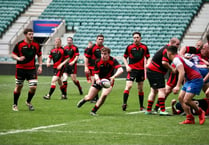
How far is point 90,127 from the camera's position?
10430mm

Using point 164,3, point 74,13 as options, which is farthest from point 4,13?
point 164,3

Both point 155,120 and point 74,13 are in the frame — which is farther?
point 74,13

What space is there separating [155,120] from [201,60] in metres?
2.29

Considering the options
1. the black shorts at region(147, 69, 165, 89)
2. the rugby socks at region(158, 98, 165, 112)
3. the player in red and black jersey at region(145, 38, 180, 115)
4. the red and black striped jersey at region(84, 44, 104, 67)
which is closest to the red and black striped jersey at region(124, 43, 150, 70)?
the player in red and black jersey at region(145, 38, 180, 115)

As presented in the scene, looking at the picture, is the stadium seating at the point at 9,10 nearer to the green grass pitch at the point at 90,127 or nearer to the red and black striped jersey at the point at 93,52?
the red and black striped jersey at the point at 93,52

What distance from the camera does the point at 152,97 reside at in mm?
13219

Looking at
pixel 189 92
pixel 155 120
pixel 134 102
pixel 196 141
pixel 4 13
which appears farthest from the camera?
pixel 4 13

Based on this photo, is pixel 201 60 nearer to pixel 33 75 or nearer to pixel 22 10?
pixel 33 75

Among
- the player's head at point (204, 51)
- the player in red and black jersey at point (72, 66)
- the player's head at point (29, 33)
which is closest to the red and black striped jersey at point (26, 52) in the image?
the player's head at point (29, 33)

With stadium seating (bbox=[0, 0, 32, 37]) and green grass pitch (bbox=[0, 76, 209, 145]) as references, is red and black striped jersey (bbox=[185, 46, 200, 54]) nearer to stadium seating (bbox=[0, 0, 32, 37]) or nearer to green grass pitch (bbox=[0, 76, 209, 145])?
green grass pitch (bbox=[0, 76, 209, 145])

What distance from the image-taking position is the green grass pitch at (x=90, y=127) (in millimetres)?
8938

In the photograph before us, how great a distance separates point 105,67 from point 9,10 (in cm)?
2906

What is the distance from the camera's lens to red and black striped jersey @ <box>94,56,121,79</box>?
12.8 metres

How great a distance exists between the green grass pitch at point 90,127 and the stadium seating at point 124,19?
66.9 feet
